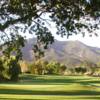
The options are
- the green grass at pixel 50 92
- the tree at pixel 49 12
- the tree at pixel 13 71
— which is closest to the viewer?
the tree at pixel 49 12

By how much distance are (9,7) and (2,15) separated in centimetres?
65

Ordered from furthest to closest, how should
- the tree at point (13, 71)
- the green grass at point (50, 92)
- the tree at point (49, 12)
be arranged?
the tree at point (13, 71) < the green grass at point (50, 92) < the tree at point (49, 12)

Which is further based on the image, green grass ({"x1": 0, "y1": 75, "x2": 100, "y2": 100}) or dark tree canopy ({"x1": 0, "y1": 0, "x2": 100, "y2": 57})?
green grass ({"x1": 0, "y1": 75, "x2": 100, "y2": 100})

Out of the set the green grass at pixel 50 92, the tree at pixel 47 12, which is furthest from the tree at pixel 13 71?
the tree at pixel 47 12

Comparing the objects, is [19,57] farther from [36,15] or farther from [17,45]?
[36,15]

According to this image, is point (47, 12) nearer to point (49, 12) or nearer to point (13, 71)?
point (49, 12)

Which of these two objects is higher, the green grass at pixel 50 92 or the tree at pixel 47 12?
the tree at pixel 47 12

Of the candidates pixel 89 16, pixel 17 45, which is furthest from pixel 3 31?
pixel 89 16

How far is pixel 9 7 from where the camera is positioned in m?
18.2

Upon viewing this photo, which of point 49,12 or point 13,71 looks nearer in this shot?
point 49,12

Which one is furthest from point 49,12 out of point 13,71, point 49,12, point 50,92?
point 13,71

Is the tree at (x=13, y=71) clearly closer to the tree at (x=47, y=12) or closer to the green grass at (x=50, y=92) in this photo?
the green grass at (x=50, y=92)

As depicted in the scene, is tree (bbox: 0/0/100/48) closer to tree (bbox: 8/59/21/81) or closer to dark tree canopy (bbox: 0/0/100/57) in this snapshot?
dark tree canopy (bbox: 0/0/100/57)

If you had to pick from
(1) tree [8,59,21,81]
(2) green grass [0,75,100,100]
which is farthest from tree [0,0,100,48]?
(1) tree [8,59,21,81]
